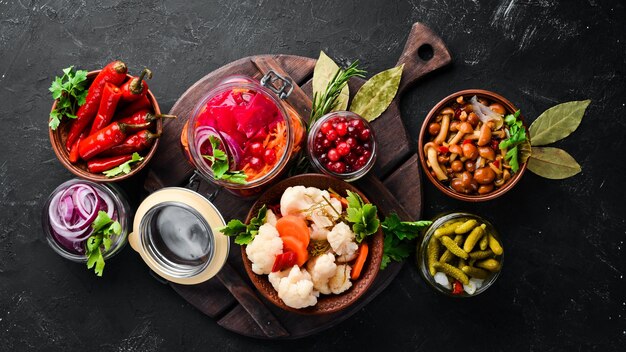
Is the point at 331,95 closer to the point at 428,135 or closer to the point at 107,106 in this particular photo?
the point at 428,135

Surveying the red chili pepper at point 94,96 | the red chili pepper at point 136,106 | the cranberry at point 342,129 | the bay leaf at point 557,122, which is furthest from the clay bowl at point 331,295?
the bay leaf at point 557,122

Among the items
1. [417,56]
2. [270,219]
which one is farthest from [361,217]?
[417,56]

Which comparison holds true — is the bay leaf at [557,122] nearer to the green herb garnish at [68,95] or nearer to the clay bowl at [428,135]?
the clay bowl at [428,135]

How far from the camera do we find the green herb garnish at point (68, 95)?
6.95 ft

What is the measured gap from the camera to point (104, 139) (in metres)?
2.12

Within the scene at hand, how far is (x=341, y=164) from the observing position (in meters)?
2.07

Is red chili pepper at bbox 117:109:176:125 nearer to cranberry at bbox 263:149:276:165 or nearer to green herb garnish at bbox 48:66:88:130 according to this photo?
green herb garnish at bbox 48:66:88:130

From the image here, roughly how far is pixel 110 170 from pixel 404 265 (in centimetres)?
109

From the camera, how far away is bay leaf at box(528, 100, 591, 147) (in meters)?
2.30

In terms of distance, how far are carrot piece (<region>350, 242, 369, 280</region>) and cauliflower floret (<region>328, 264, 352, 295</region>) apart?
20mm

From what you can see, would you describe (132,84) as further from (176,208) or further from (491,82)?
(491,82)

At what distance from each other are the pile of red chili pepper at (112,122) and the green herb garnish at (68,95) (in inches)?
1.1

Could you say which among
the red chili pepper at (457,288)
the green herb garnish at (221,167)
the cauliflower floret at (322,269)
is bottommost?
the red chili pepper at (457,288)

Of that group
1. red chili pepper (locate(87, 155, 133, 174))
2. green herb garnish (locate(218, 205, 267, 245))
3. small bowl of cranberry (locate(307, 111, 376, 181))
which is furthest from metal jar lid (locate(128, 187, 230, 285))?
small bowl of cranberry (locate(307, 111, 376, 181))
